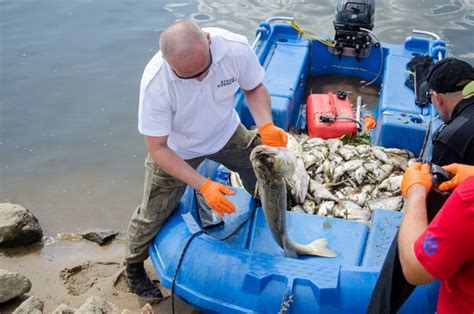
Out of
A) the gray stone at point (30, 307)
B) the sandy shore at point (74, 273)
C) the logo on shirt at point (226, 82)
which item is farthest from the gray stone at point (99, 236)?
the logo on shirt at point (226, 82)

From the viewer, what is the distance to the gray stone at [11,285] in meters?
4.71

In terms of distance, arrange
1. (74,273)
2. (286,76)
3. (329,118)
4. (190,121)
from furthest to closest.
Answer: (286,76) → (329,118) → (74,273) → (190,121)

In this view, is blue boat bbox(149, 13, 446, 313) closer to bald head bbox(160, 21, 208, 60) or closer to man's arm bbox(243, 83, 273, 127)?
man's arm bbox(243, 83, 273, 127)

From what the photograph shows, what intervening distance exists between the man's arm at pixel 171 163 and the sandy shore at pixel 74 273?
1.38 meters

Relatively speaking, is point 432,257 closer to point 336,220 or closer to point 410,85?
point 336,220

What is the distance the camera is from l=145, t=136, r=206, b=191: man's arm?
3932 mm

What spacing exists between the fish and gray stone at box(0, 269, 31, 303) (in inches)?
98.2

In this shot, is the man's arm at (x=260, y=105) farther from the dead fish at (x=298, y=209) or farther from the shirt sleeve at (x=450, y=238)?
the shirt sleeve at (x=450, y=238)

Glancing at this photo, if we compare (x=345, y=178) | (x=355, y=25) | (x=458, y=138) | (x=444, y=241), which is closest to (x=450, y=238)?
(x=444, y=241)

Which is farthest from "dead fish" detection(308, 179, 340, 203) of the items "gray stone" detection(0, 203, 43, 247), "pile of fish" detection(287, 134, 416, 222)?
"gray stone" detection(0, 203, 43, 247)

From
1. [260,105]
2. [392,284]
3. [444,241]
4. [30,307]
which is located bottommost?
[30,307]

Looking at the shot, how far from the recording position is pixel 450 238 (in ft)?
6.79

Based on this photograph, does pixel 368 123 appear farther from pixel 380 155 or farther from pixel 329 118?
pixel 380 155

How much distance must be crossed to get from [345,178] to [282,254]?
140cm
